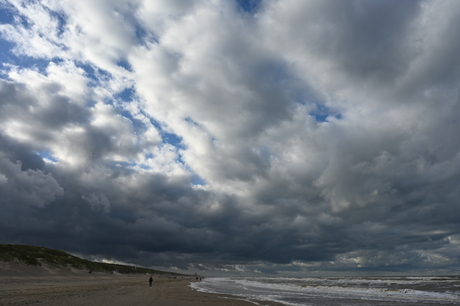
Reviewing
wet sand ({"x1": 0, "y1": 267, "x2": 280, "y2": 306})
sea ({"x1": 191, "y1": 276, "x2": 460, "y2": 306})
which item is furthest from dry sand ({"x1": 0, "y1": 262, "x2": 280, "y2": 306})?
sea ({"x1": 191, "y1": 276, "x2": 460, "y2": 306})

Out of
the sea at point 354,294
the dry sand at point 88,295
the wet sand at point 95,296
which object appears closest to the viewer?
the wet sand at point 95,296

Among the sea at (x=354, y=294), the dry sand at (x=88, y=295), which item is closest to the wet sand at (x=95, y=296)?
the dry sand at (x=88, y=295)

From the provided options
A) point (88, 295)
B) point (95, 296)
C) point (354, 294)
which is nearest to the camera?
point (95, 296)

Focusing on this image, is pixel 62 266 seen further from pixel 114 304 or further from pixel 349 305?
pixel 349 305

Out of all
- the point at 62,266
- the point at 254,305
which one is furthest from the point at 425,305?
the point at 62,266

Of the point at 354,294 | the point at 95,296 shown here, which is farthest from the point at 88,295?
the point at 354,294

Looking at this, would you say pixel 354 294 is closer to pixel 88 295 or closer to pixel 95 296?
pixel 95 296

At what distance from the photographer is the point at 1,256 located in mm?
76562

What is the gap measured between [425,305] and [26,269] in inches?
3870

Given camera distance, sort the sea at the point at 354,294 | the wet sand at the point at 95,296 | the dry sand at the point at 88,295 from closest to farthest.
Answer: the wet sand at the point at 95,296 < the dry sand at the point at 88,295 < the sea at the point at 354,294

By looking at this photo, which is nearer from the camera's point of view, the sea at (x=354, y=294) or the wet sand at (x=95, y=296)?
the wet sand at (x=95, y=296)

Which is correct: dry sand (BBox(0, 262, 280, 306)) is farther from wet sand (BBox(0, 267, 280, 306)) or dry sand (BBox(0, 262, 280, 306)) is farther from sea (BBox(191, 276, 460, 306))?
sea (BBox(191, 276, 460, 306))

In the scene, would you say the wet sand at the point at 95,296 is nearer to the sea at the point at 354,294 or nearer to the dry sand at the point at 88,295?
the dry sand at the point at 88,295

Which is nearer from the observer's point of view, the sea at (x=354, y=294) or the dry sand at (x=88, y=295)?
the dry sand at (x=88, y=295)
